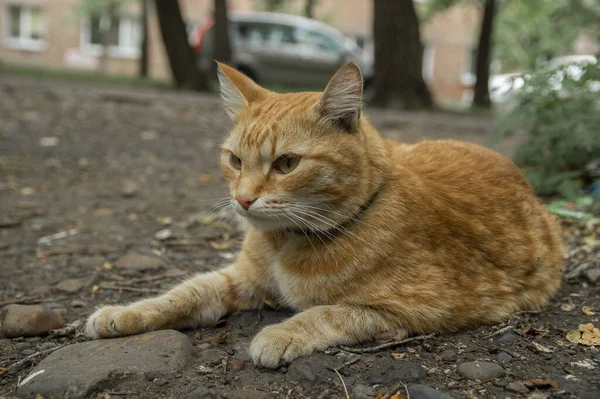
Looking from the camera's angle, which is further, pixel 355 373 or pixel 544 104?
pixel 544 104

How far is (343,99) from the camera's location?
2488 millimetres

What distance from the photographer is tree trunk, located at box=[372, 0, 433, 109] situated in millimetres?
9602

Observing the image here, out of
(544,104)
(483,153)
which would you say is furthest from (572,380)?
(544,104)

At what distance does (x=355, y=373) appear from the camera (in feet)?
7.33

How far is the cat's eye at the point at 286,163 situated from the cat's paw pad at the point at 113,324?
915 mm

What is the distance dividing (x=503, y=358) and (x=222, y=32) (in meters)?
12.3

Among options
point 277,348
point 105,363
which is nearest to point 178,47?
point 105,363

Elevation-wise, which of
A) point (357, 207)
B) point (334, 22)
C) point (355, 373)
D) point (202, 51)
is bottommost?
point (355, 373)

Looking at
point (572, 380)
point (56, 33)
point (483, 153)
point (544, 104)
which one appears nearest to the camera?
point (572, 380)

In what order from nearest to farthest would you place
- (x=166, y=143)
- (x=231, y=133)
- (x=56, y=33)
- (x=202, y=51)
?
(x=231, y=133) → (x=166, y=143) → (x=202, y=51) → (x=56, y=33)

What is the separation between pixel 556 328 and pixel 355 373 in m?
1.04

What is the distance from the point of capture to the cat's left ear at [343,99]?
2.45 m

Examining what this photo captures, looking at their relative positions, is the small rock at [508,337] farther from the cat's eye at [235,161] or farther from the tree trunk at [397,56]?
the tree trunk at [397,56]

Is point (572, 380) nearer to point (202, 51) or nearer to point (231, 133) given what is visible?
point (231, 133)
